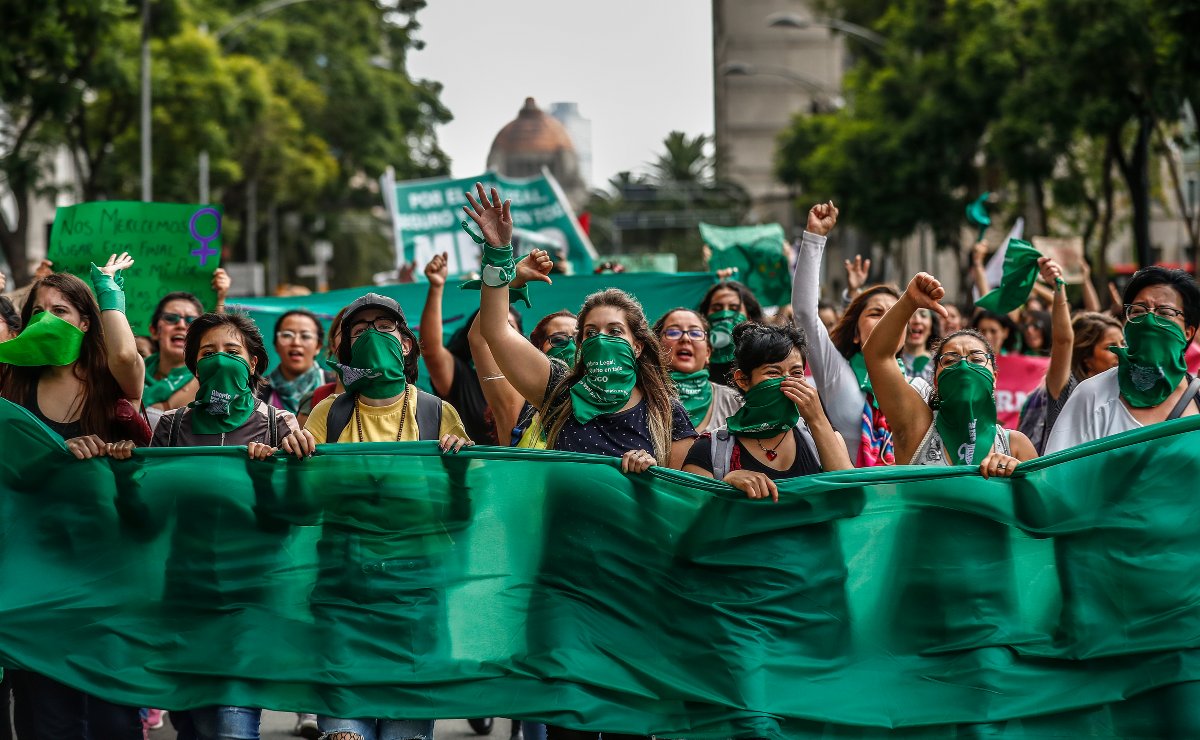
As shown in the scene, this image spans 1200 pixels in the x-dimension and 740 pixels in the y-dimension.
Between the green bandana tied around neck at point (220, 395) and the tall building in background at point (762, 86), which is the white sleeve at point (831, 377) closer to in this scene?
the green bandana tied around neck at point (220, 395)

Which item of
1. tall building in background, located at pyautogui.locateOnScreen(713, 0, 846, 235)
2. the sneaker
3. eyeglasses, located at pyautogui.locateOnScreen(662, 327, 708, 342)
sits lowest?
the sneaker

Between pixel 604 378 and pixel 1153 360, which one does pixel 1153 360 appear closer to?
pixel 1153 360

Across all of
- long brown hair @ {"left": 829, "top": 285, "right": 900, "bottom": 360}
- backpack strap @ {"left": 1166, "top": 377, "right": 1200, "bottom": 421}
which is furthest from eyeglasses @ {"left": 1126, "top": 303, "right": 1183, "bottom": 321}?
long brown hair @ {"left": 829, "top": 285, "right": 900, "bottom": 360}

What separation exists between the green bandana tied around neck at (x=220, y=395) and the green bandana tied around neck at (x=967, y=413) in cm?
217

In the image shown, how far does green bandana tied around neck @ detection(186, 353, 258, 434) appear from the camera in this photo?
5348 mm

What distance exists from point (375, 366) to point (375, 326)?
0.17 m

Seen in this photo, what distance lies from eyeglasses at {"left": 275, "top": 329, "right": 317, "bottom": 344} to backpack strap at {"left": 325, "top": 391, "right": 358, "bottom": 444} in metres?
2.34

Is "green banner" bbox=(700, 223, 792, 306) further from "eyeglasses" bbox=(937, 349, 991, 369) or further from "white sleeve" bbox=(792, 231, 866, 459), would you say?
"eyeglasses" bbox=(937, 349, 991, 369)

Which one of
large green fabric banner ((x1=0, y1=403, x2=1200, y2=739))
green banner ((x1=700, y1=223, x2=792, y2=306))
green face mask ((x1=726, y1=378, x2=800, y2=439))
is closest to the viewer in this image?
large green fabric banner ((x1=0, y1=403, x2=1200, y2=739))

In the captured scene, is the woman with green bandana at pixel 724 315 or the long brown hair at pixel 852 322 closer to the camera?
the long brown hair at pixel 852 322

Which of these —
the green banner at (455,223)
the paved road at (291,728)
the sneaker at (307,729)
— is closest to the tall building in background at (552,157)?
the green banner at (455,223)

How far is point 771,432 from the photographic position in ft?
16.6

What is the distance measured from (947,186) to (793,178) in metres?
22.2

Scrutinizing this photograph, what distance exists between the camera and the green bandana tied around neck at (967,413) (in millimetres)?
5152
